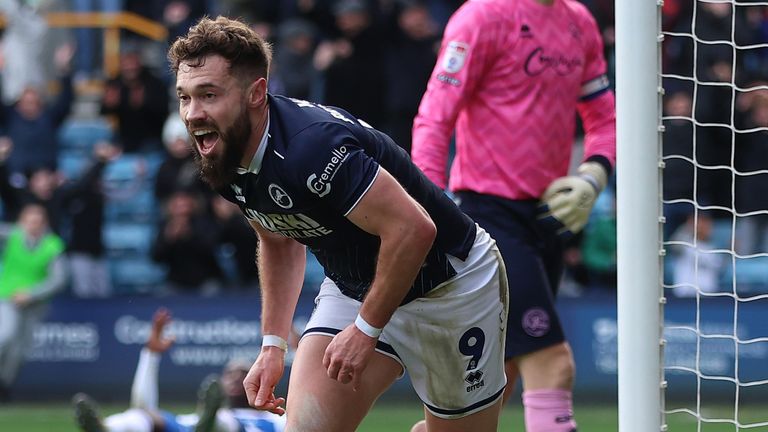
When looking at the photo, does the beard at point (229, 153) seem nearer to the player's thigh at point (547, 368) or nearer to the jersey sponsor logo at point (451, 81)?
the jersey sponsor logo at point (451, 81)

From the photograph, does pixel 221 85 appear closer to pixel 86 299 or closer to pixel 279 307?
pixel 279 307

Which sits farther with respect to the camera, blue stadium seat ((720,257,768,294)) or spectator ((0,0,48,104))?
spectator ((0,0,48,104))

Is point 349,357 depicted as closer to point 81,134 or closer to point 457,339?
point 457,339

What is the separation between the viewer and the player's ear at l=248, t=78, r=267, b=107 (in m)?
4.18

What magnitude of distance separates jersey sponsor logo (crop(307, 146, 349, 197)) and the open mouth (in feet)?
1.01

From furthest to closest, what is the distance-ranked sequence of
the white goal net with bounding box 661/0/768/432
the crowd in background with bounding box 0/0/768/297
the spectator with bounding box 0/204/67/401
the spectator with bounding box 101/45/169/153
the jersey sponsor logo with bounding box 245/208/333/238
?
the spectator with bounding box 101/45/169/153, the spectator with bounding box 0/204/67/401, the crowd in background with bounding box 0/0/768/297, the white goal net with bounding box 661/0/768/432, the jersey sponsor logo with bounding box 245/208/333/238

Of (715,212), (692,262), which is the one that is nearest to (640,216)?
(692,262)

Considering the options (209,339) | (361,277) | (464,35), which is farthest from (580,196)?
(209,339)

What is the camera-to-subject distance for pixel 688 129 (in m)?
11.8

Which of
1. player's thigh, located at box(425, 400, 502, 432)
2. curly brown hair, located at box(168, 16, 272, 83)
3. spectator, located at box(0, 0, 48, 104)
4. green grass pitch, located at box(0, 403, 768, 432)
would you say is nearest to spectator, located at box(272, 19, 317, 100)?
spectator, located at box(0, 0, 48, 104)

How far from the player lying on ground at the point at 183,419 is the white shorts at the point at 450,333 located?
1764 millimetres

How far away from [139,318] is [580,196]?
7.72 meters

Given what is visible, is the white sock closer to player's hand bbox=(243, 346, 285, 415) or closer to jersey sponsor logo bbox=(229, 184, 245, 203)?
player's hand bbox=(243, 346, 285, 415)

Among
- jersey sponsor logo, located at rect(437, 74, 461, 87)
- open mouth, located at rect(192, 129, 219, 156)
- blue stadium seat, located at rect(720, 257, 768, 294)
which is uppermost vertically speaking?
jersey sponsor logo, located at rect(437, 74, 461, 87)
